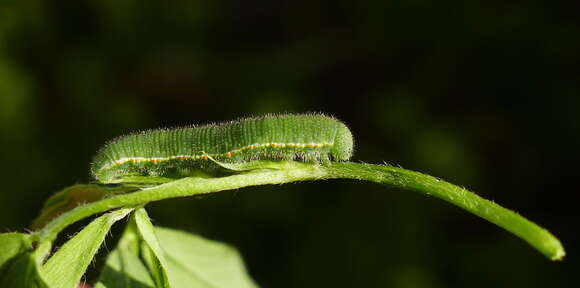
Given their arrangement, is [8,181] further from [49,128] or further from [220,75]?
[220,75]

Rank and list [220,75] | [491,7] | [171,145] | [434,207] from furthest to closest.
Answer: [220,75], [491,7], [434,207], [171,145]

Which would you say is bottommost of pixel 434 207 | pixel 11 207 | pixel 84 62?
pixel 11 207

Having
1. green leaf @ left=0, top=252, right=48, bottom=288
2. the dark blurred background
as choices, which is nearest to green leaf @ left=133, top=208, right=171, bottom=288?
green leaf @ left=0, top=252, right=48, bottom=288

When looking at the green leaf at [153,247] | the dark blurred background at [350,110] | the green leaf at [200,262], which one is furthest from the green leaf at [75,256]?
the dark blurred background at [350,110]

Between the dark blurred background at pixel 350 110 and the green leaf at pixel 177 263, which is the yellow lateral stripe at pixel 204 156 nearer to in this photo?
the green leaf at pixel 177 263

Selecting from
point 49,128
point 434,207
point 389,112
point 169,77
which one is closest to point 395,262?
point 434,207

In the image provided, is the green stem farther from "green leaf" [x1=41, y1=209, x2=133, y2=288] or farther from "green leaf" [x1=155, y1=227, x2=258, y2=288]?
"green leaf" [x1=155, y1=227, x2=258, y2=288]
